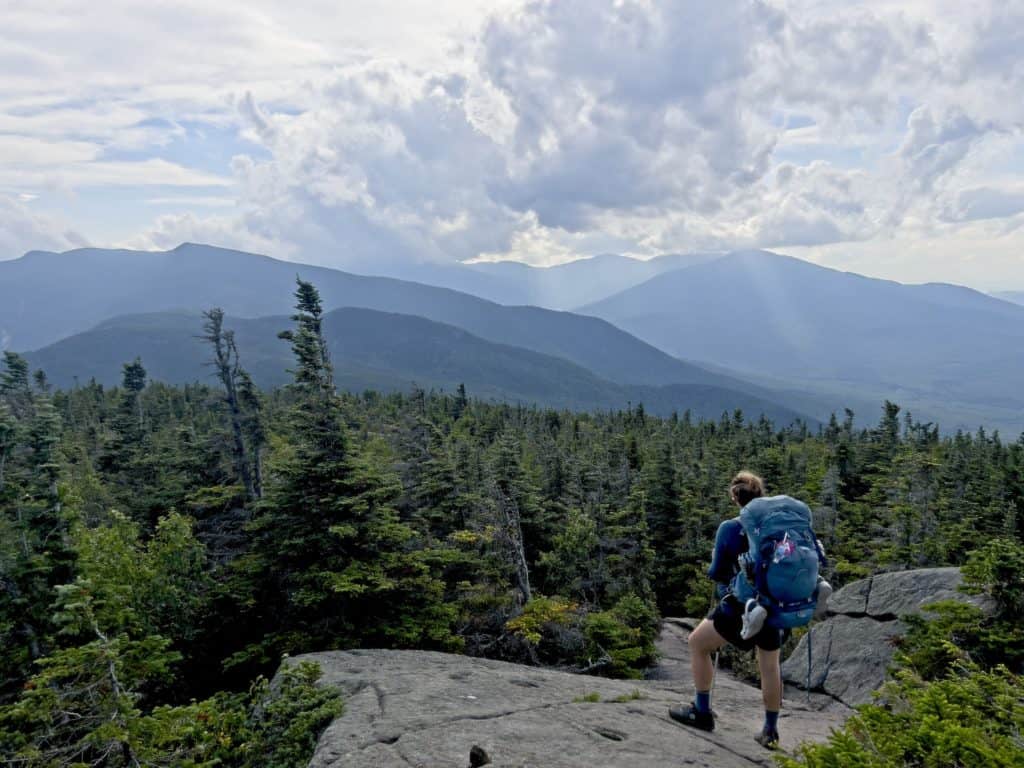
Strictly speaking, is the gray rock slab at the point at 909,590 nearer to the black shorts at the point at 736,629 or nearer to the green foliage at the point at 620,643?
the green foliage at the point at 620,643

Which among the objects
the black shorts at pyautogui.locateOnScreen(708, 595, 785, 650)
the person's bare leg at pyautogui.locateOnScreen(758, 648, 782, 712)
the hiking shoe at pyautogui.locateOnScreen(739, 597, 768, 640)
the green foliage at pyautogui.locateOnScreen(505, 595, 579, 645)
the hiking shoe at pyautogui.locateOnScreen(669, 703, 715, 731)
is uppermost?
the hiking shoe at pyautogui.locateOnScreen(739, 597, 768, 640)

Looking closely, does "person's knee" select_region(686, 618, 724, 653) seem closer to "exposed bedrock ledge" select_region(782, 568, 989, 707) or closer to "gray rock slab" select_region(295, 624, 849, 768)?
"gray rock slab" select_region(295, 624, 849, 768)

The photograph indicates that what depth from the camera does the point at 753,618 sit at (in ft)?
19.2

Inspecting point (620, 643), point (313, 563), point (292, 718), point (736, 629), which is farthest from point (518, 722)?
point (620, 643)

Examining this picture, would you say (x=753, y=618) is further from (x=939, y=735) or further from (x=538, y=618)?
(x=538, y=618)

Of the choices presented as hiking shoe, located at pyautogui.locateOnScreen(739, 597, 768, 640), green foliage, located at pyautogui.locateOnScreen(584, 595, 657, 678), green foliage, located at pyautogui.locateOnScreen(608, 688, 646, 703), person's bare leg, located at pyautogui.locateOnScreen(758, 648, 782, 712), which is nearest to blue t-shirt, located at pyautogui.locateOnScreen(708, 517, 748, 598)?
hiking shoe, located at pyautogui.locateOnScreen(739, 597, 768, 640)

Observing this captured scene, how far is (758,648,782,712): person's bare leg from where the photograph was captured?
650cm

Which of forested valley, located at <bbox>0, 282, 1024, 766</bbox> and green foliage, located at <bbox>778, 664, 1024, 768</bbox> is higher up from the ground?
green foliage, located at <bbox>778, 664, 1024, 768</bbox>

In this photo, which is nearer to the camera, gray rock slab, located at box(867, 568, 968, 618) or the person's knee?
the person's knee

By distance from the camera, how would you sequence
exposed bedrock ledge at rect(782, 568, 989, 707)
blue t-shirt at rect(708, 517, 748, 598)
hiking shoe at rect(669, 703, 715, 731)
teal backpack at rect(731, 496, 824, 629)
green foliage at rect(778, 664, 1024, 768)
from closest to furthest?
green foliage at rect(778, 664, 1024, 768)
teal backpack at rect(731, 496, 824, 629)
blue t-shirt at rect(708, 517, 748, 598)
hiking shoe at rect(669, 703, 715, 731)
exposed bedrock ledge at rect(782, 568, 989, 707)

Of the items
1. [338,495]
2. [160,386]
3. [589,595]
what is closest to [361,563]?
[338,495]

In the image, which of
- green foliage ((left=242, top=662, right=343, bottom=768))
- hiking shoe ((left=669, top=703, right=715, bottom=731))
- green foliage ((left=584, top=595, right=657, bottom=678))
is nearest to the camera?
hiking shoe ((left=669, top=703, right=715, bottom=731))

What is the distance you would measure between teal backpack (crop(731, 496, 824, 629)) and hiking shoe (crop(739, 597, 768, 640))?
5.6 inches

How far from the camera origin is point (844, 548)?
30609 mm
